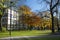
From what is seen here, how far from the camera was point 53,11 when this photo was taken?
39.3m

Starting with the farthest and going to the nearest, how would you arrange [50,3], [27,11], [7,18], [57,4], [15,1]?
[7,18] < [27,11] < [15,1] < [50,3] < [57,4]

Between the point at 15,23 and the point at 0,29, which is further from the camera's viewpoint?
the point at 15,23

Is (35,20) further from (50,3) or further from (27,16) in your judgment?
(50,3)

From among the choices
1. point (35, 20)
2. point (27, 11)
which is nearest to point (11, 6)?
point (27, 11)

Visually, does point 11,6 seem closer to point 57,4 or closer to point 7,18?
point 57,4

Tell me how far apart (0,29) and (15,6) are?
23.8ft

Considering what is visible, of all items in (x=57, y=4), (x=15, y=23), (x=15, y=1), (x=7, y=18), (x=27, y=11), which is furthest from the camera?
(x=7, y=18)

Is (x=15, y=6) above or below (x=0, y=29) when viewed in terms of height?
above

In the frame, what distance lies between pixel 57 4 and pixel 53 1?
2.00m

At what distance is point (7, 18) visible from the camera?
356 feet

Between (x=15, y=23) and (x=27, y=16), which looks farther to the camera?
(x=15, y=23)

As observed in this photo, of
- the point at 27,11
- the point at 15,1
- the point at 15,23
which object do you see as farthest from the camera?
the point at 15,23

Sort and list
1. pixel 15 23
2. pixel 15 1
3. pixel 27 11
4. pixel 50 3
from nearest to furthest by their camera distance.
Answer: pixel 50 3
pixel 15 1
pixel 27 11
pixel 15 23

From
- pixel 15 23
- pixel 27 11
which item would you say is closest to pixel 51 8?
pixel 27 11
